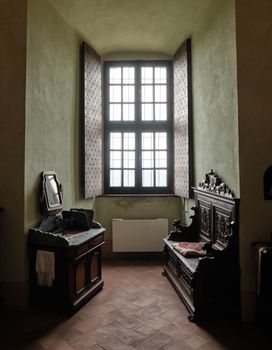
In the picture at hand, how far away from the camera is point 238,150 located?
326cm

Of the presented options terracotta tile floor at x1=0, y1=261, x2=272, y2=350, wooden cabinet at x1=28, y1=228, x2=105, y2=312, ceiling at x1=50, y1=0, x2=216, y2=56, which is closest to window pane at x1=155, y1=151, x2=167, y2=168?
ceiling at x1=50, y1=0, x2=216, y2=56

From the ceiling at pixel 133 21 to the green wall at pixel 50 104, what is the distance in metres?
0.28

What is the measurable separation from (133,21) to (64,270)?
3.94 m

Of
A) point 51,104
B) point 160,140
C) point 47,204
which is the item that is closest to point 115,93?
point 160,140

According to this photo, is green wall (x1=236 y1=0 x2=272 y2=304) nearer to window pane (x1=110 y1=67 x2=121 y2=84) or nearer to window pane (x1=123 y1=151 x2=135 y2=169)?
window pane (x1=123 y1=151 x2=135 y2=169)

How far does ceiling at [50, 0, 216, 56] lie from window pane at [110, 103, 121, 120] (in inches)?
42.8

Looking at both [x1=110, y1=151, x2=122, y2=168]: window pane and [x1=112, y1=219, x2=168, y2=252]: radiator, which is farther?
[x1=110, y1=151, x2=122, y2=168]: window pane

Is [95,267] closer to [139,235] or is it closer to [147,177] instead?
[139,235]

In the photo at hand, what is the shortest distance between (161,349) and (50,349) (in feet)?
3.38

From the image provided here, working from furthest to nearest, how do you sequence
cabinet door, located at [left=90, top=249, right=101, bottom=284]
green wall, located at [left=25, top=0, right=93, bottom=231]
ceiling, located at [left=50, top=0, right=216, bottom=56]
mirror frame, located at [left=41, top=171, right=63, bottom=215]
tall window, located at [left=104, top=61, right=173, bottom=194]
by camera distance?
tall window, located at [left=104, top=61, right=173, bottom=194] < ceiling, located at [left=50, top=0, right=216, bottom=56] < cabinet door, located at [left=90, top=249, right=101, bottom=284] < mirror frame, located at [left=41, top=171, right=63, bottom=215] < green wall, located at [left=25, top=0, right=93, bottom=231]

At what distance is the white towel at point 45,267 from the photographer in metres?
3.46

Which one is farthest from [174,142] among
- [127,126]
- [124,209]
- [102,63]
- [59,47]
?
[59,47]

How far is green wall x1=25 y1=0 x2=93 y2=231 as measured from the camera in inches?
144

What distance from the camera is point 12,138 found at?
3561mm
